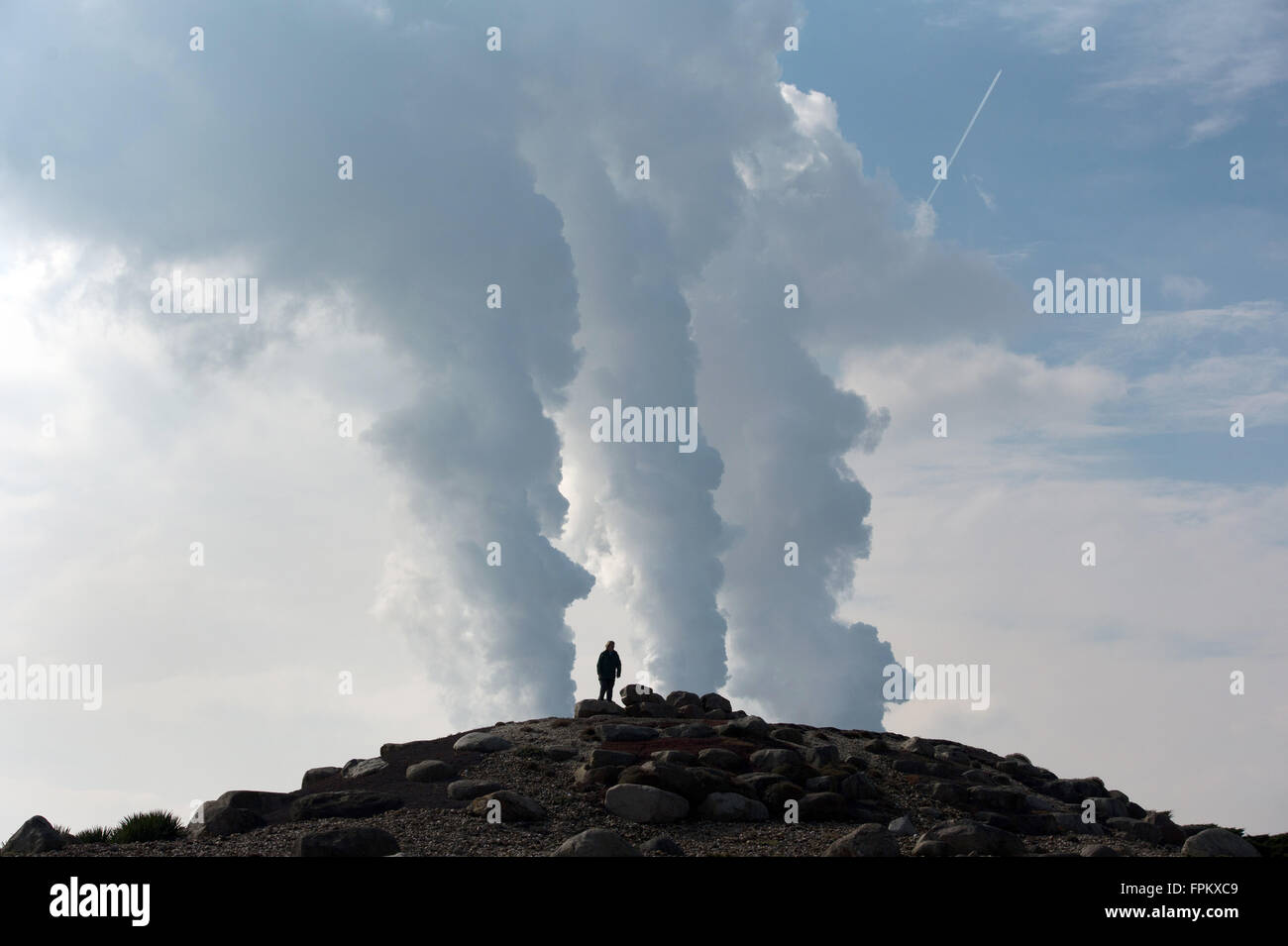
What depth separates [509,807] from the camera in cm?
2289

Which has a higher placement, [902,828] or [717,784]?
[717,784]

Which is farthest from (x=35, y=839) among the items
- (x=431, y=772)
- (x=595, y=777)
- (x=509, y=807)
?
(x=595, y=777)

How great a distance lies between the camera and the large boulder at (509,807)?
74.7 ft

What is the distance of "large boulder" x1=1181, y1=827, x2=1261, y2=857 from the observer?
23.7 m

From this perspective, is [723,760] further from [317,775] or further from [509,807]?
[317,775]

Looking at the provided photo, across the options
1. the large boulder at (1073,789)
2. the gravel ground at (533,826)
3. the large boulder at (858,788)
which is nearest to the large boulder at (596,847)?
the gravel ground at (533,826)

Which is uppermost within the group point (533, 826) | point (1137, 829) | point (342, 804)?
point (342, 804)

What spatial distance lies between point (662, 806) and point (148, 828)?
11.0 metres

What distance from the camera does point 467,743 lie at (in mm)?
28859

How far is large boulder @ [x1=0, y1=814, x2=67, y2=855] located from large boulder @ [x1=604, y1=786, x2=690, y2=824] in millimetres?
11245
